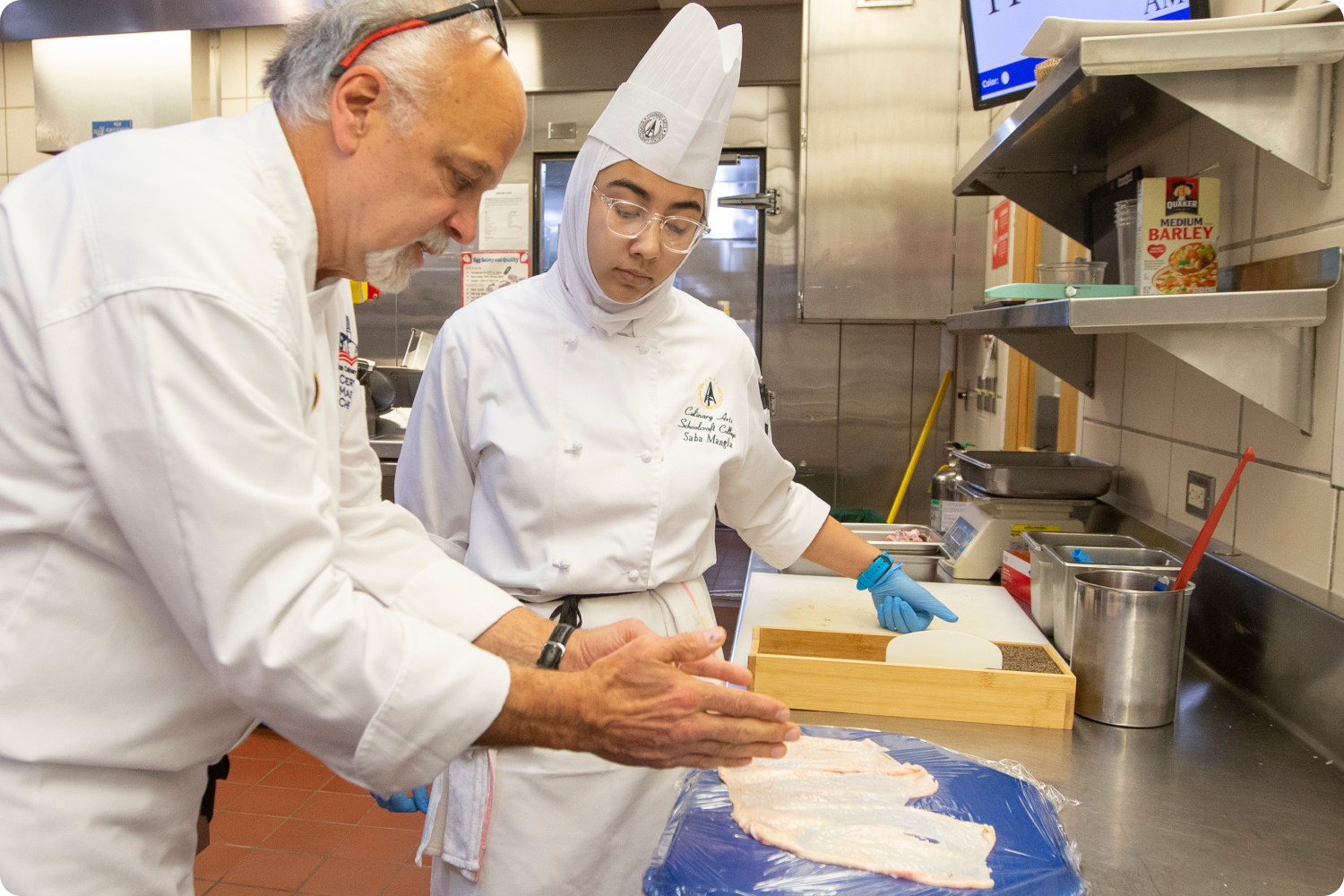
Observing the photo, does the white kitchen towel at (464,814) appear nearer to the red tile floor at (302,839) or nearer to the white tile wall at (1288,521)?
the red tile floor at (302,839)

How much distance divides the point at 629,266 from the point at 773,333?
2.98 m

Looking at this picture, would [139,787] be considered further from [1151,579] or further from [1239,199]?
[1239,199]

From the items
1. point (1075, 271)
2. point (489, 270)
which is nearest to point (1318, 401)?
point (1075, 271)

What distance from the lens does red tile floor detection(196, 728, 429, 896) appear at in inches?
93.4

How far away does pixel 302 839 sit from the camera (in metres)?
2.59

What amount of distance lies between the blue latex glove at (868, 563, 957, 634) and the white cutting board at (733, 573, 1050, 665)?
0.10ft

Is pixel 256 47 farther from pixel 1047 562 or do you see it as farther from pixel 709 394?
pixel 1047 562

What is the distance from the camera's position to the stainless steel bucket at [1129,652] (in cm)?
121

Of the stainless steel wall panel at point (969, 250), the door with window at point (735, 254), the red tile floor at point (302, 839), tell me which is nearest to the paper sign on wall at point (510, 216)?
the door with window at point (735, 254)

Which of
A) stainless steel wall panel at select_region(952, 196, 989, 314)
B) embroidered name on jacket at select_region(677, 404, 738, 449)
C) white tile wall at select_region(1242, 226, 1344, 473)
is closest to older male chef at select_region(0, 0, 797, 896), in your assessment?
embroidered name on jacket at select_region(677, 404, 738, 449)

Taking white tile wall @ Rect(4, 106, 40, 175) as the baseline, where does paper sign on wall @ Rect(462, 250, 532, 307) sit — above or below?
below

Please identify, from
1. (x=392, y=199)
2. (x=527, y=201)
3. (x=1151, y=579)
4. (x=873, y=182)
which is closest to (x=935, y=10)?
(x=873, y=182)

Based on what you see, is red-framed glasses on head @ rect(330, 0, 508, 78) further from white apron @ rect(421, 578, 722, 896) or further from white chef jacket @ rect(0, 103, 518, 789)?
white apron @ rect(421, 578, 722, 896)

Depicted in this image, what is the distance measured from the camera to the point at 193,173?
0.80 m
